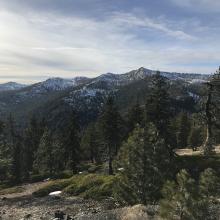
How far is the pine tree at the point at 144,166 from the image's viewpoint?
33906 millimetres

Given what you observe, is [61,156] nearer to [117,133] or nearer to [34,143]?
[34,143]

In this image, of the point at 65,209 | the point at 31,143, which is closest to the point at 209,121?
the point at 65,209

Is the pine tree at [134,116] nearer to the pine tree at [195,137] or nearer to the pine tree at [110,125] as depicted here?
the pine tree at [110,125]

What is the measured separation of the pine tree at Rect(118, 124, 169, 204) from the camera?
33.9 m

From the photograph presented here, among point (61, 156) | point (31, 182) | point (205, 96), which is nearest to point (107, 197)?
point (205, 96)

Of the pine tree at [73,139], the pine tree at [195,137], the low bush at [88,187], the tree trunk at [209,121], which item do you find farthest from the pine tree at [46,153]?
the tree trunk at [209,121]

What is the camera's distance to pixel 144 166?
3397 cm

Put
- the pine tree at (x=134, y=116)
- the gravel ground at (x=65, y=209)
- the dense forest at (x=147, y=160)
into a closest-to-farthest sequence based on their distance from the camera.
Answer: the dense forest at (x=147, y=160), the gravel ground at (x=65, y=209), the pine tree at (x=134, y=116)

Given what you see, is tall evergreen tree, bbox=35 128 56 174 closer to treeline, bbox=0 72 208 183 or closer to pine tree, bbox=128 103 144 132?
treeline, bbox=0 72 208 183

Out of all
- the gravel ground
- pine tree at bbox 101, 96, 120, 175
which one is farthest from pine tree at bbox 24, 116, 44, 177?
the gravel ground

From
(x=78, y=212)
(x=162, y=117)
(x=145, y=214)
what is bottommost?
(x=78, y=212)

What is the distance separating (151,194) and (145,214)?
13.0 ft

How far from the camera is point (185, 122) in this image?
10488 centimetres

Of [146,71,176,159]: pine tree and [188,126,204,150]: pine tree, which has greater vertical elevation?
[146,71,176,159]: pine tree
